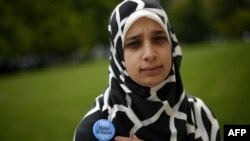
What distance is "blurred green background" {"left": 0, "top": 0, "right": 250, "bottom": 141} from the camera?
81.5 inches

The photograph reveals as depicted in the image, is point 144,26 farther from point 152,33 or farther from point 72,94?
point 72,94

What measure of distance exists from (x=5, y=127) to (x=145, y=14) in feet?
5.45

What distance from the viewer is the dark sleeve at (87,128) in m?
0.78

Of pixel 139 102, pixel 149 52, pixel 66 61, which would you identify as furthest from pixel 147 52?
pixel 66 61

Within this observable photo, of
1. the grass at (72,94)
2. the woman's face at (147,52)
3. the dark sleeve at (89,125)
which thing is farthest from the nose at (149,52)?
the grass at (72,94)

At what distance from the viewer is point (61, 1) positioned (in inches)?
85.1

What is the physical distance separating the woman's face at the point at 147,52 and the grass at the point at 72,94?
1266 millimetres

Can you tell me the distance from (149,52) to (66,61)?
193cm

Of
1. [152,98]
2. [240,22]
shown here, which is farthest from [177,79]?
[240,22]

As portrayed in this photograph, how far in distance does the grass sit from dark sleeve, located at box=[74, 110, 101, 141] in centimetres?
130

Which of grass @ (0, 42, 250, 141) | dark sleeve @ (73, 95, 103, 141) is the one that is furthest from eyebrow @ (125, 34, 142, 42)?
grass @ (0, 42, 250, 141)

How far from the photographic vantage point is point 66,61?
8.46ft

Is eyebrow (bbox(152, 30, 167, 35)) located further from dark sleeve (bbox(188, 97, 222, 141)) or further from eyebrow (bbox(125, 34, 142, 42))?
dark sleeve (bbox(188, 97, 222, 141))

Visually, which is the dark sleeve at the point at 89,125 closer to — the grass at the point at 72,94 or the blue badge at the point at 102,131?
the blue badge at the point at 102,131
